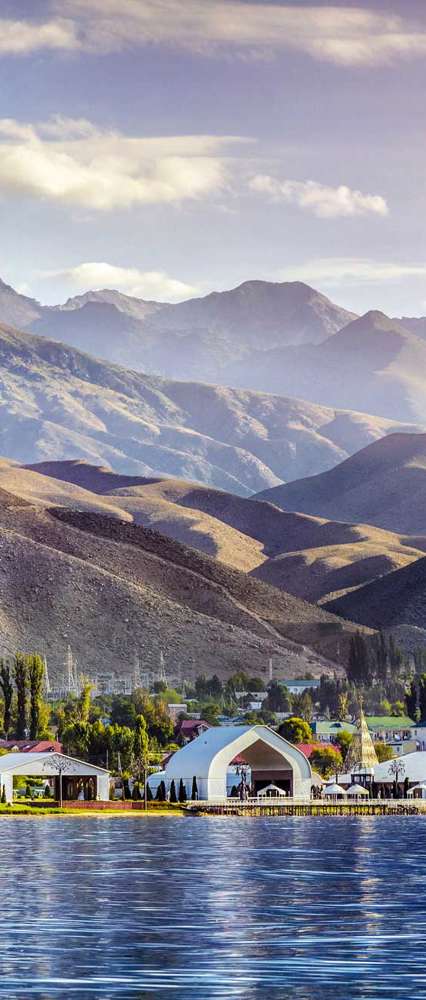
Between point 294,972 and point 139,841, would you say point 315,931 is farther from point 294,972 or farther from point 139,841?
point 139,841

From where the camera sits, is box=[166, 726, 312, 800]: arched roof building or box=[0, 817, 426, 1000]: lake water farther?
box=[166, 726, 312, 800]: arched roof building

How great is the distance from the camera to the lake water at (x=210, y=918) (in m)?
50.2

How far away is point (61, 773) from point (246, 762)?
28.7 meters

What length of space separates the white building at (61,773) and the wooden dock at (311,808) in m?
8.45

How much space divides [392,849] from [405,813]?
7158cm

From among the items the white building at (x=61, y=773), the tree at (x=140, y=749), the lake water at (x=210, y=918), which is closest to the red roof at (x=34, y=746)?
the tree at (x=140, y=749)

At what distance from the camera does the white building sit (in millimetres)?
163750

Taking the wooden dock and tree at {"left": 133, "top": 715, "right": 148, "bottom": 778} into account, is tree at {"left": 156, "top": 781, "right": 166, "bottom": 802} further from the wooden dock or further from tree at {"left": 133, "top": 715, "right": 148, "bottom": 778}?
tree at {"left": 133, "top": 715, "right": 148, "bottom": 778}

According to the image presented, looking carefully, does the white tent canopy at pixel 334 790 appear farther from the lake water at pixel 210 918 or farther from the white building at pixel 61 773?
the lake water at pixel 210 918

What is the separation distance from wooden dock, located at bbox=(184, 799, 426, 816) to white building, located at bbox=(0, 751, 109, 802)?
8.45 m

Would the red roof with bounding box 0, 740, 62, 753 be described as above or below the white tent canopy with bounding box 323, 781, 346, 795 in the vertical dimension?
above

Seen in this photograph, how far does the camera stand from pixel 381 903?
236 ft

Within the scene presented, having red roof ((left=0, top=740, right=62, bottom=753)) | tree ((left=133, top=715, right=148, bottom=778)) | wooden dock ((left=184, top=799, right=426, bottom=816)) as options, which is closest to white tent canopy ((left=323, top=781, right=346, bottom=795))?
wooden dock ((left=184, top=799, right=426, bottom=816))

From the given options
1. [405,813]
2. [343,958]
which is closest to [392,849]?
[343,958]
